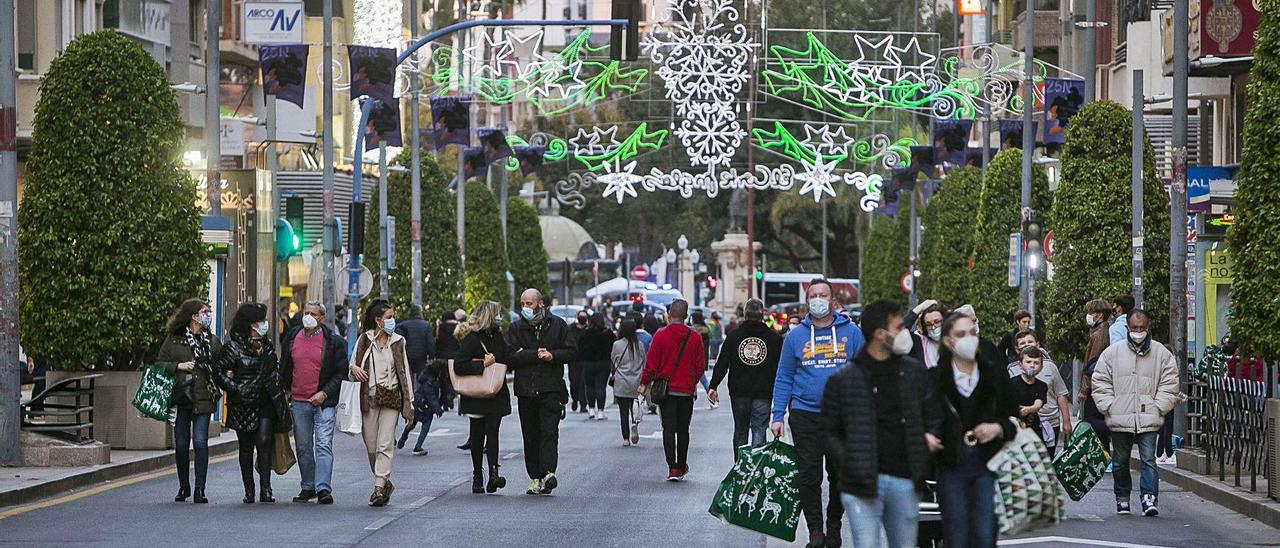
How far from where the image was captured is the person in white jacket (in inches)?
655

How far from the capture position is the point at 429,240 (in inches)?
1885

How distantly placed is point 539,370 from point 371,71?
Result: 18582 mm

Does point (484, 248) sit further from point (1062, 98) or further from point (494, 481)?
point (494, 481)

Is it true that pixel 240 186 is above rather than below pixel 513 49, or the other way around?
below

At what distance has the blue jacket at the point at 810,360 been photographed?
1373 centimetres

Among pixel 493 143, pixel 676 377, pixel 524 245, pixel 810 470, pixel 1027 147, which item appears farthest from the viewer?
pixel 524 245

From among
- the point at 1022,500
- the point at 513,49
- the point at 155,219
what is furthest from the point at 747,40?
the point at 1022,500

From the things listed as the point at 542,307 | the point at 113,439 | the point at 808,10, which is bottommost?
the point at 113,439

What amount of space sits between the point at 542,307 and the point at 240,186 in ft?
70.1

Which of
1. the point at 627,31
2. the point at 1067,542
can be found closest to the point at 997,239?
the point at 627,31

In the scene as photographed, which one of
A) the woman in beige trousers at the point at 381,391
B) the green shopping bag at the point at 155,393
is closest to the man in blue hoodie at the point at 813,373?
the woman in beige trousers at the point at 381,391

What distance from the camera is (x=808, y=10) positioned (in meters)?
79.1

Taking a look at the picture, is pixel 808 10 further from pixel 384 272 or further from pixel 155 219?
pixel 155 219

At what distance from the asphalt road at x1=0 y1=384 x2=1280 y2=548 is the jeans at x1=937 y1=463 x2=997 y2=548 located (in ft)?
13.6
